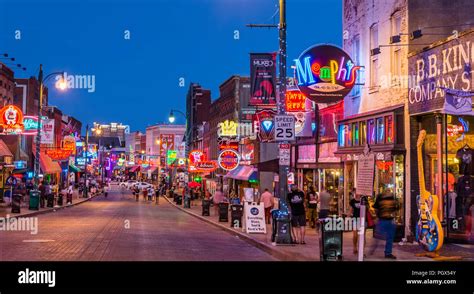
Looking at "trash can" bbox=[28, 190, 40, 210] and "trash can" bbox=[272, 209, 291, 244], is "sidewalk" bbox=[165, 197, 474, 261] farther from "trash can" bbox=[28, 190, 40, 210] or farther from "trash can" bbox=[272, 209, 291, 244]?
"trash can" bbox=[28, 190, 40, 210]

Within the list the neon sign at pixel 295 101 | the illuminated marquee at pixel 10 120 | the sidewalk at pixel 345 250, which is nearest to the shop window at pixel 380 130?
the sidewalk at pixel 345 250

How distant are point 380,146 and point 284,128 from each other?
4384 mm

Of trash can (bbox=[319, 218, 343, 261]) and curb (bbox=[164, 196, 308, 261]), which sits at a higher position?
trash can (bbox=[319, 218, 343, 261])

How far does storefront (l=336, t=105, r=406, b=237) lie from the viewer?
67.7ft

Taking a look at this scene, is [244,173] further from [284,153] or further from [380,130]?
[284,153]

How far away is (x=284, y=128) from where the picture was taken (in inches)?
746

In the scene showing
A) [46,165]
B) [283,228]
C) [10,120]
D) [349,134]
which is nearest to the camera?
[283,228]

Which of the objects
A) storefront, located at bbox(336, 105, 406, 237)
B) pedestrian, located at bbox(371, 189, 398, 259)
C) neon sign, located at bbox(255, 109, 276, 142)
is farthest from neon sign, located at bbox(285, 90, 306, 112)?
pedestrian, located at bbox(371, 189, 398, 259)

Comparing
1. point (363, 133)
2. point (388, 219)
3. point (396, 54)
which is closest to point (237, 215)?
point (363, 133)

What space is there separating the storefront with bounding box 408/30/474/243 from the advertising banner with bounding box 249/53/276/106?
515 centimetres

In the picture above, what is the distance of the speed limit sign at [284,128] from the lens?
62.1 feet

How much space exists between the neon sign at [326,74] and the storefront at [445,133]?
2371 millimetres

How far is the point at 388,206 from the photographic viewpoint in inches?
610

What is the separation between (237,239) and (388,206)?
8761 millimetres
